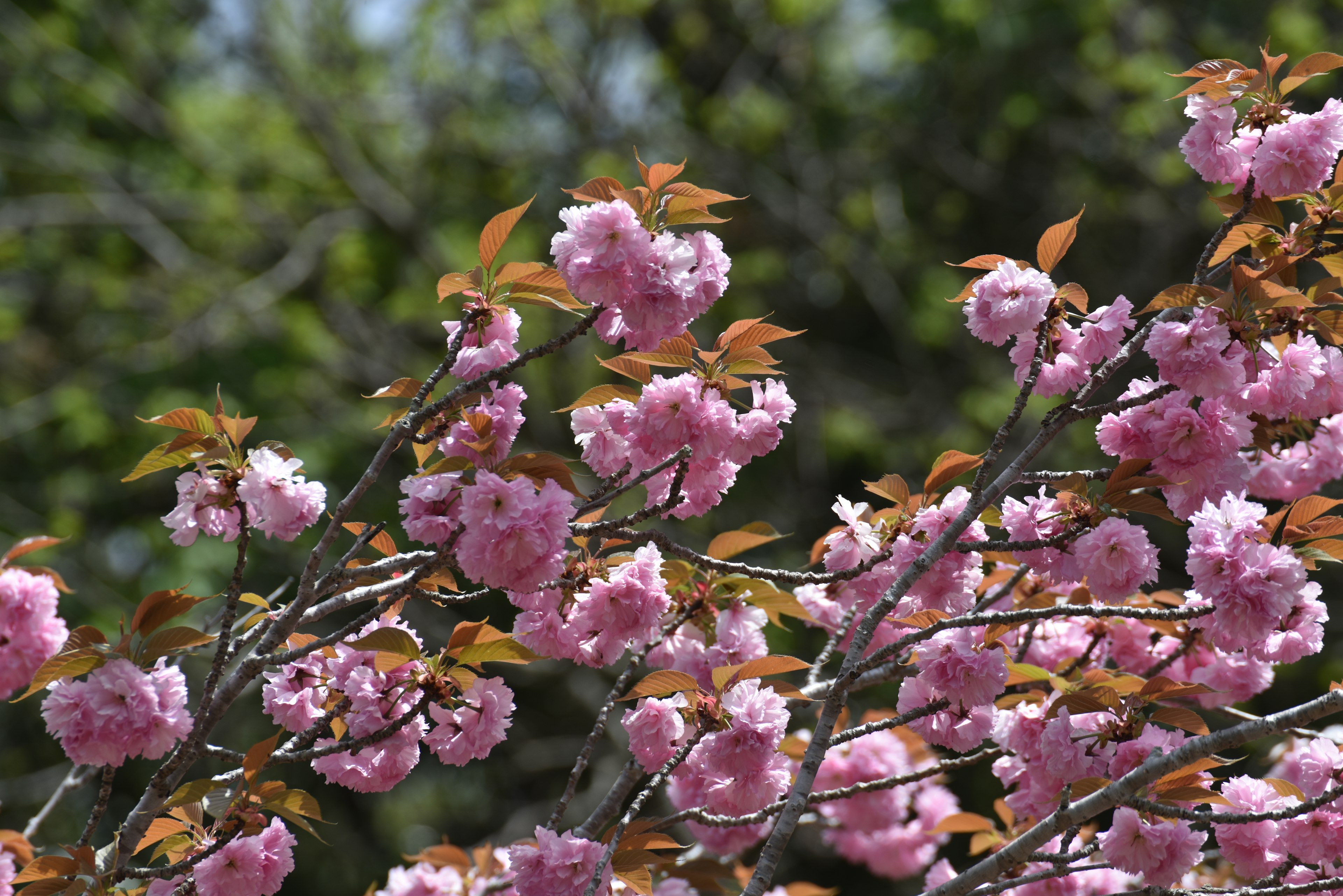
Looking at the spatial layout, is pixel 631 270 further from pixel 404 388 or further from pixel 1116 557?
pixel 1116 557

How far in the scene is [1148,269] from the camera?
6.30 meters

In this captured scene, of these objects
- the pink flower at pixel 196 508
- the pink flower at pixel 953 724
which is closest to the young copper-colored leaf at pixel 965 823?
the pink flower at pixel 953 724

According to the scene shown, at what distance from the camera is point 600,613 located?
1.56 metres

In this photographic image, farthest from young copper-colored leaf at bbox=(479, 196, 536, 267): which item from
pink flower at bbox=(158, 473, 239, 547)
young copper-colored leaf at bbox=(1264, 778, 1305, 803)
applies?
young copper-colored leaf at bbox=(1264, 778, 1305, 803)

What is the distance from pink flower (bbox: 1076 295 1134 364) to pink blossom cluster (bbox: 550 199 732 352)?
23.1 inches

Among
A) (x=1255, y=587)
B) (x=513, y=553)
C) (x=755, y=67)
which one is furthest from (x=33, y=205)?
(x=1255, y=587)

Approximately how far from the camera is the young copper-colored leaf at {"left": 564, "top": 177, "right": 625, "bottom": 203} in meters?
1.45

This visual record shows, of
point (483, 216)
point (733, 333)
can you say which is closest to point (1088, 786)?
point (733, 333)

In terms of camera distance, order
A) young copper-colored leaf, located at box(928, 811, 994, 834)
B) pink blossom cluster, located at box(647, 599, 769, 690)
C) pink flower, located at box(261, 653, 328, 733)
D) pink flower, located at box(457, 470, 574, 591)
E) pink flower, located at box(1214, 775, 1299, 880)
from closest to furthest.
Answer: pink flower, located at box(457, 470, 574, 591), pink flower, located at box(1214, 775, 1299, 880), pink flower, located at box(261, 653, 328, 733), pink blossom cluster, located at box(647, 599, 769, 690), young copper-colored leaf, located at box(928, 811, 994, 834)

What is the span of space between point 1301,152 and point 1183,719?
34.1 inches

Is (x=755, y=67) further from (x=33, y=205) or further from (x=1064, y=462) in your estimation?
(x=33, y=205)

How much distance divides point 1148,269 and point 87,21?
828 centimetres

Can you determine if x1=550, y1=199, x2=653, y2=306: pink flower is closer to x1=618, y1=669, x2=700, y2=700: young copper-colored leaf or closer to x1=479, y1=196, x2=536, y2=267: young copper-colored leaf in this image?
x1=479, y1=196, x2=536, y2=267: young copper-colored leaf

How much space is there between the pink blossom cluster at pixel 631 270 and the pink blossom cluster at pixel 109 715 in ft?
2.60
